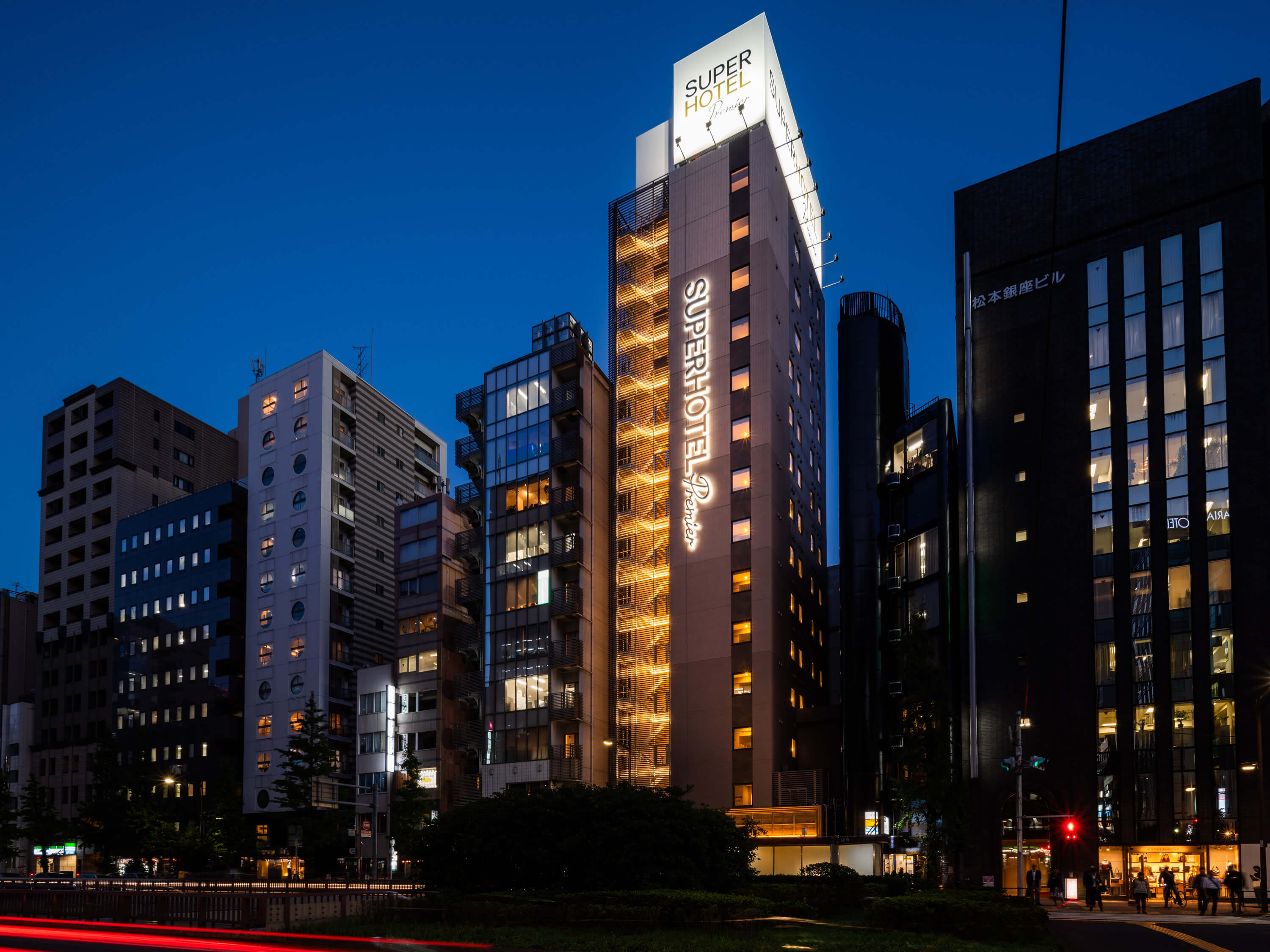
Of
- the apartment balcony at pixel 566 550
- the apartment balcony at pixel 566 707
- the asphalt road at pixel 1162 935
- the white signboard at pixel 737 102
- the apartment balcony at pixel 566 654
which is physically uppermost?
→ the white signboard at pixel 737 102

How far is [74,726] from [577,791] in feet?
373

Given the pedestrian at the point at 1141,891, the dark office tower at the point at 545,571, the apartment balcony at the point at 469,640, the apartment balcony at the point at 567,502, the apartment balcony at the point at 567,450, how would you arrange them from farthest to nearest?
the apartment balcony at the point at 469,640
the apartment balcony at the point at 567,450
the apartment balcony at the point at 567,502
the dark office tower at the point at 545,571
the pedestrian at the point at 1141,891

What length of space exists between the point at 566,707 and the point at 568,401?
78.5 feet

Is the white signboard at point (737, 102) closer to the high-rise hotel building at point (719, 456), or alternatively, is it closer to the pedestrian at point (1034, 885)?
the high-rise hotel building at point (719, 456)

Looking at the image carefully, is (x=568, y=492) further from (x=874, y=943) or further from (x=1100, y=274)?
(x=874, y=943)

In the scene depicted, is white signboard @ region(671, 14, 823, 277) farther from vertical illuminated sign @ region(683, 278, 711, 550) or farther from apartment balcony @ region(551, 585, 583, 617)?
apartment balcony @ region(551, 585, 583, 617)

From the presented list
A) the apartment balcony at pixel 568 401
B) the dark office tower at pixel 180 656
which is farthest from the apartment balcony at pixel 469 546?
the dark office tower at pixel 180 656

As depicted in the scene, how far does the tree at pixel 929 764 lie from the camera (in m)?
59.3

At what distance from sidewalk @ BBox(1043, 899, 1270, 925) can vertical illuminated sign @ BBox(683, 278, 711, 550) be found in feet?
124

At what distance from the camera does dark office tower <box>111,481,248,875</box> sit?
119412 millimetres

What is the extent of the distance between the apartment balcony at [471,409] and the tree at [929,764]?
52795 mm

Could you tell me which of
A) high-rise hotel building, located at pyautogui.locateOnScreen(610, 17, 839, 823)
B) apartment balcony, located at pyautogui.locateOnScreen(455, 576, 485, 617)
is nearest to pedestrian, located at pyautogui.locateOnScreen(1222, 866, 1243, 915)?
high-rise hotel building, located at pyautogui.locateOnScreen(610, 17, 839, 823)

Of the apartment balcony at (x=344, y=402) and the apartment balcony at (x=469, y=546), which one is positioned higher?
the apartment balcony at (x=344, y=402)

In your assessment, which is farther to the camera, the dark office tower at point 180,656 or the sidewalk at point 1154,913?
the dark office tower at point 180,656
